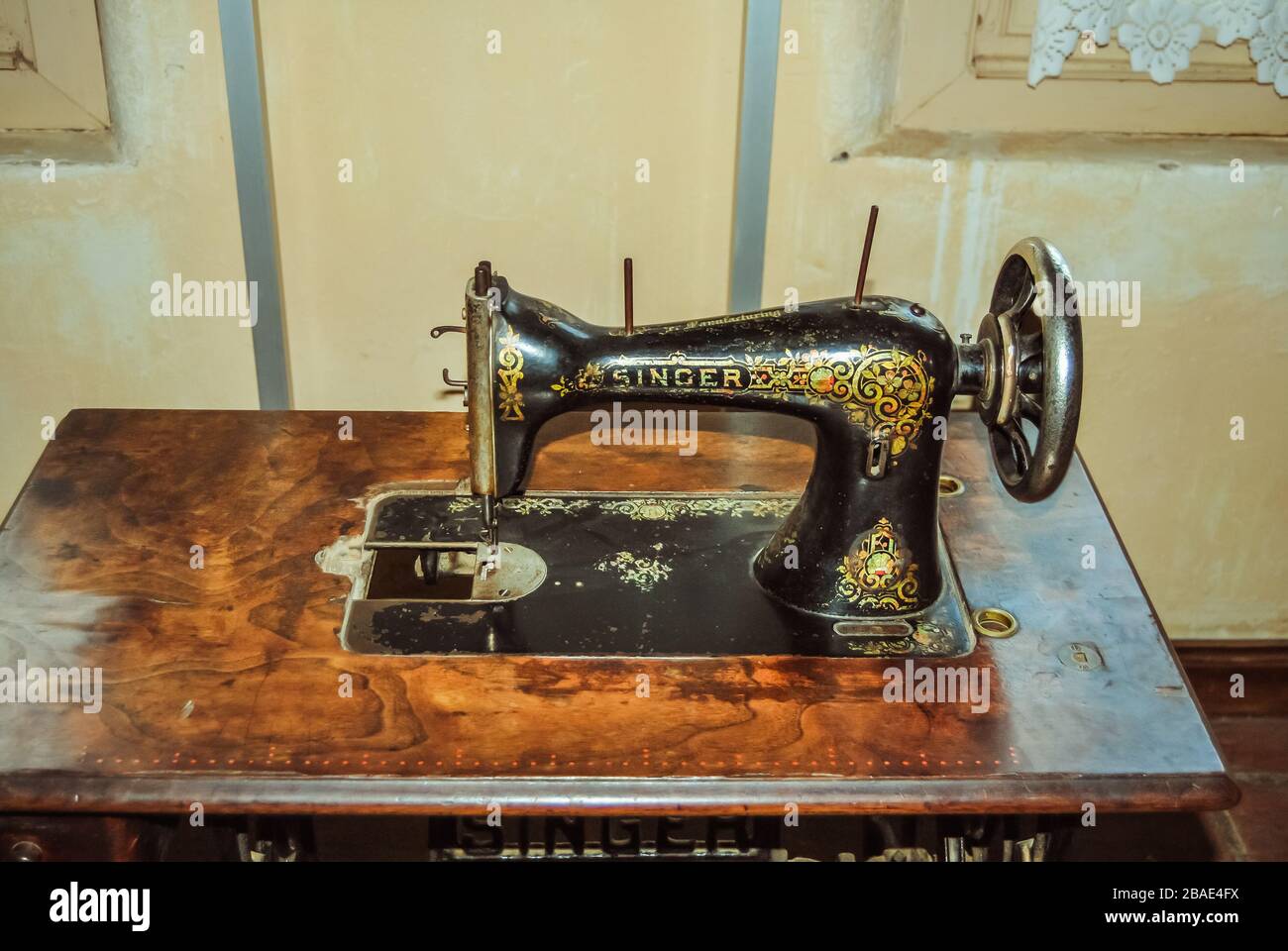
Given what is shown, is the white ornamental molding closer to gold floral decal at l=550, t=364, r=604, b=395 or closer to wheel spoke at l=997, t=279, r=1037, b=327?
wheel spoke at l=997, t=279, r=1037, b=327

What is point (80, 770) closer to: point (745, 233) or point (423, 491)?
point (423, 491)

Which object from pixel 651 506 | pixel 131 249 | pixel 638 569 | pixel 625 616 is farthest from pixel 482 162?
pixel 625 616

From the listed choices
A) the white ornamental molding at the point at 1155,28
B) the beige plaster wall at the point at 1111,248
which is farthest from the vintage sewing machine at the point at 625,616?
the white ornamental molding at the point at 1155,28

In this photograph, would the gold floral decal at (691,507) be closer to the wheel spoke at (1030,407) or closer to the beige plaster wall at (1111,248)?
the wheel spoke at (1030,407)

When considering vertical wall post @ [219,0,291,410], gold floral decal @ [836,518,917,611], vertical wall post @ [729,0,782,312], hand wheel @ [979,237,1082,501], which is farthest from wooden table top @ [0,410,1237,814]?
vertical wall post @ [729,0,782,312]

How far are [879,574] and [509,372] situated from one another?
0.57 m

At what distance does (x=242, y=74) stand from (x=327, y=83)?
0.16m

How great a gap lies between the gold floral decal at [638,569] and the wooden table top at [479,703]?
0.19m

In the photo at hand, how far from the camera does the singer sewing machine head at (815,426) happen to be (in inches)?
66.9

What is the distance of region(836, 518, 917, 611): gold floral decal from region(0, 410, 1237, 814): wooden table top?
11cm

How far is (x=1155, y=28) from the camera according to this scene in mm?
2457

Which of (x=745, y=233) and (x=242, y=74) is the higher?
(x=242, y=74)

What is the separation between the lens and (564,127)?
2525 mm
